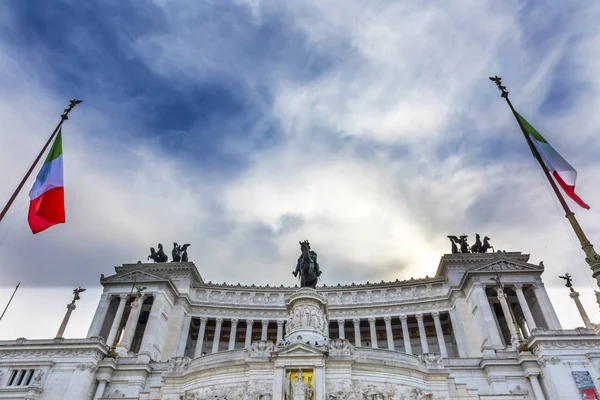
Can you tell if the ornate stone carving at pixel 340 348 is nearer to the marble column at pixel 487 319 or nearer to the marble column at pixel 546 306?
the marble column at pixel 487 319

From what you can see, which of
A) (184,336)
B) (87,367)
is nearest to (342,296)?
(184,336)

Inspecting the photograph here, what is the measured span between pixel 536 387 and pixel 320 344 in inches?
839

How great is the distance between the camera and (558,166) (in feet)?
59.2

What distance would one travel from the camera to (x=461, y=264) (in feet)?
192

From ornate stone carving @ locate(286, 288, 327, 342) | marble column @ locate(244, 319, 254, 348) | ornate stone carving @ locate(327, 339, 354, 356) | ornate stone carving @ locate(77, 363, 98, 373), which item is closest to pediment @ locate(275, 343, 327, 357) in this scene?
ornate stone carving @ locate(327, 339, 354, 356)

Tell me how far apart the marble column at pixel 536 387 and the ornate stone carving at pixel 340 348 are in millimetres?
19911

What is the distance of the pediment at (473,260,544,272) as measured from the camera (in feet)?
171

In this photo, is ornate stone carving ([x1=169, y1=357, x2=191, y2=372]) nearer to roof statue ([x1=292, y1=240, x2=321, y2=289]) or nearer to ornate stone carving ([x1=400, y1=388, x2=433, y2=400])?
roof statue ([x1=292, y1=240, x2=321, y2=289])

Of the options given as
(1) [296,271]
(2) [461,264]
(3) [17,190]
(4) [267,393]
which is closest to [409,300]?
(2) [461,264]

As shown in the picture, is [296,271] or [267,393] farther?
[296,271]

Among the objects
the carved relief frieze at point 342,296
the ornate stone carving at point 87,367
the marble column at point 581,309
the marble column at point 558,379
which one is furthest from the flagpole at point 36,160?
the marble column at point 581,309

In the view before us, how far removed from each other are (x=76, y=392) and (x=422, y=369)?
27609 millimetres

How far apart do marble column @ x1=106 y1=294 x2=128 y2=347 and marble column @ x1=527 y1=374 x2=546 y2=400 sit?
42417mm

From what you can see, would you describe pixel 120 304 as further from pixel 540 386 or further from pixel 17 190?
pixel 540 386
